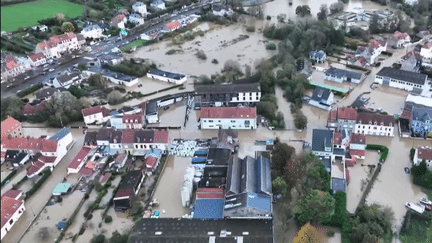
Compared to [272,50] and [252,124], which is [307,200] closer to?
[252,124]

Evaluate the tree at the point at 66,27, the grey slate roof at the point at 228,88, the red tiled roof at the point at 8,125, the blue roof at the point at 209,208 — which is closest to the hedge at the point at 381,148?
the grey slate roof at the point at 228,88

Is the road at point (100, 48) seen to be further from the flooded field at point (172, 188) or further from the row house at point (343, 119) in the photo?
the row house at point (343, 119)

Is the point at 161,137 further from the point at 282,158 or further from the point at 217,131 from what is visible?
the point at 282,158

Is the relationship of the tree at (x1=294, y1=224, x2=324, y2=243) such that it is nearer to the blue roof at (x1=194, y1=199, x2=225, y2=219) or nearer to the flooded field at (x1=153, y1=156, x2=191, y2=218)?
the blue roof at (x1=194, y1=199, x2=225, y2=219)

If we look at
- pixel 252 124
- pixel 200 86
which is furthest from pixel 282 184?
pixel 200 86

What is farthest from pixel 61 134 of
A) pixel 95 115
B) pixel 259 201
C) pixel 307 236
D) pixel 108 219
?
pixel 307 236

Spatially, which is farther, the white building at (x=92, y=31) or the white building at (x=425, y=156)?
the white building at (x=92, y=31)
